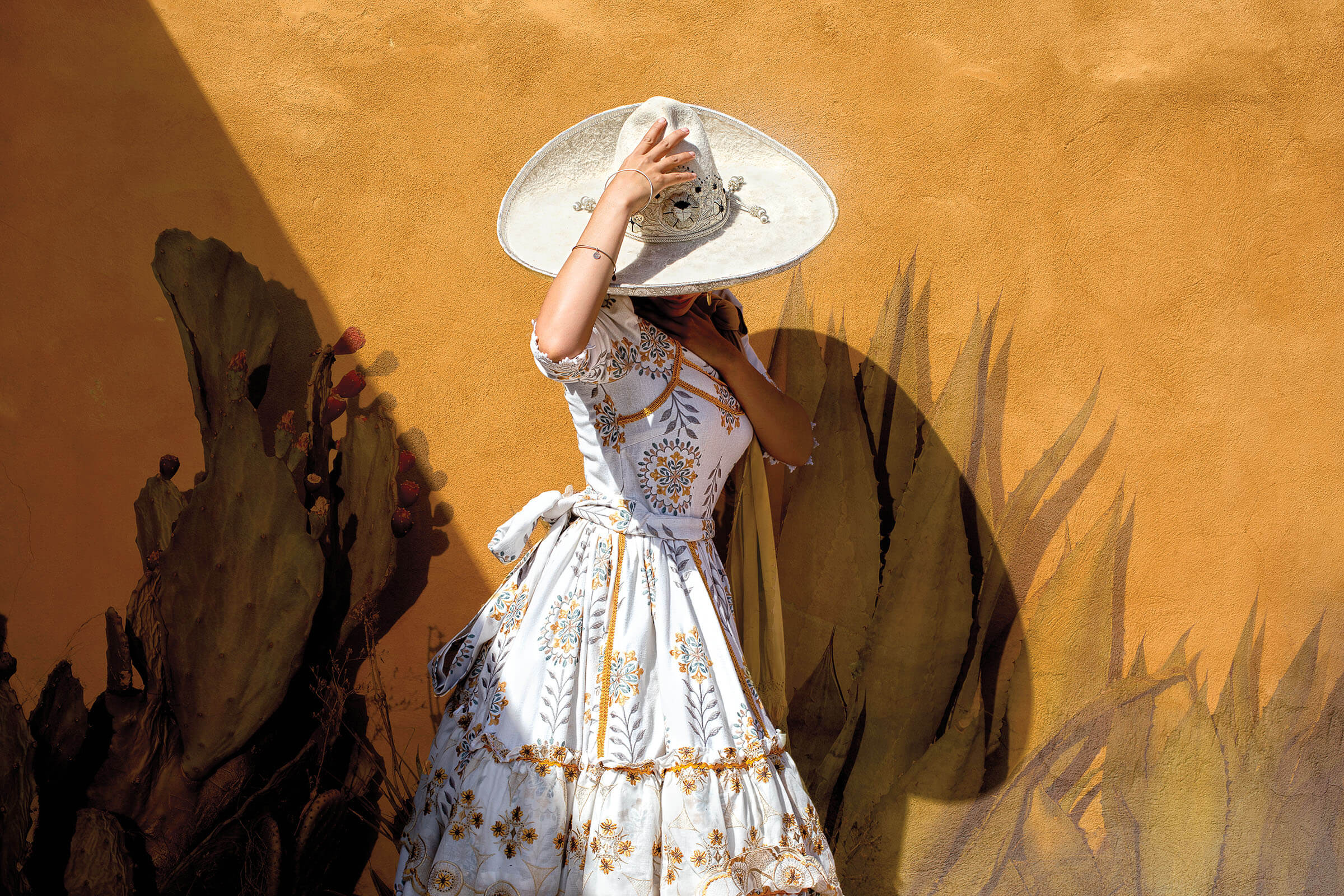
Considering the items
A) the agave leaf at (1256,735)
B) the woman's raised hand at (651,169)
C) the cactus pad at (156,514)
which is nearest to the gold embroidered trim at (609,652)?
the woman's raised hand at (651,169)

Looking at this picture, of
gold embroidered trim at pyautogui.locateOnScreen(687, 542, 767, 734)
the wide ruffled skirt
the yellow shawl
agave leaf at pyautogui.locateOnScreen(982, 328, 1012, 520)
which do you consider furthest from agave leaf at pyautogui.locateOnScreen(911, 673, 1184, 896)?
gold embroidered trim at pyautogui.locateOnScreen(687, 542, 767, 734)

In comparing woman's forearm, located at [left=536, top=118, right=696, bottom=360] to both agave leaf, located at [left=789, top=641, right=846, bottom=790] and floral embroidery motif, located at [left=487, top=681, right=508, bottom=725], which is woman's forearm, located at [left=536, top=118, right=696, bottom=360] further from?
A: agave leaf, located at [left=789, top=641, right=846, bottom=790]

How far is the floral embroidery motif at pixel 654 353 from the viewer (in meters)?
1.62

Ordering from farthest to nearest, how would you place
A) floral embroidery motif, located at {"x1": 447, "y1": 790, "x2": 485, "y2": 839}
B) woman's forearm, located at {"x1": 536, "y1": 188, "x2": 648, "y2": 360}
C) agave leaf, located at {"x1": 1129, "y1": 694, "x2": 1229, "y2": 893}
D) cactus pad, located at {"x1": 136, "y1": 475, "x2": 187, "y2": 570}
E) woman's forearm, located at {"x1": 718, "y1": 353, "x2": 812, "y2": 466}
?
agave leaf, located at {"x1": 1129, "y1": 694, "x2": 1229, "y2": 893}
cactus pad, located at {"x1": 136, "y1": 475, "x2": 187, "y2": 570}
woman's forearm, located at {"x1": 718, "y1": 353, "x2": 812, "y2": 466}
floral embroidery motif, located at {"x1": 447, "y1": 790, "x2": 485, "y2": 839}
woman's forearm, located at {"x1": 536, "y1": 188, "x2": 648, "y2": 360}

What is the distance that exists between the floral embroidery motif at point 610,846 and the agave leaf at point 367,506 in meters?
0.96

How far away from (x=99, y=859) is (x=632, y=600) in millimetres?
1402

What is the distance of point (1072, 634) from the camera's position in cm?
229

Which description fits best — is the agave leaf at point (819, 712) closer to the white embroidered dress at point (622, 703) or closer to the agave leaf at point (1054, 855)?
the agave leaf at point (1054, 855)

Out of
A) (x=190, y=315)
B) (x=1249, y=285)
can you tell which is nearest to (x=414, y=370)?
(x=190, y=315)

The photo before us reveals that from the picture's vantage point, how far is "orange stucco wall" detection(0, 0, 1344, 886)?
218 cm

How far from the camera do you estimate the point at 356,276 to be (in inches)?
88.0

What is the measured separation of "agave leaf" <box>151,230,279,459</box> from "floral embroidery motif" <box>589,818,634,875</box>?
129cm

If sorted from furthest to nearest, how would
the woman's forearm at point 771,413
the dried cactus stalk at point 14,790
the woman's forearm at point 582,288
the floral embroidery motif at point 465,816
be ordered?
the dried cactus stalk at point 14,790 → the woman's forearm at point 771,413 → the floral embroidery motif at point 465,816 → the woman's forearm at point 582,288

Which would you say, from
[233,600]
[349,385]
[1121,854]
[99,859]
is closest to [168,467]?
[233,600]
